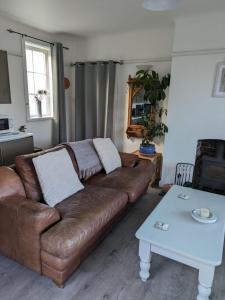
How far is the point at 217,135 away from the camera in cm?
295

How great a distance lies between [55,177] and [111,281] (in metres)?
1.00

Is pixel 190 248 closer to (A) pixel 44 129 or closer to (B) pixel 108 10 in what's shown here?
(B) pixel 108 10

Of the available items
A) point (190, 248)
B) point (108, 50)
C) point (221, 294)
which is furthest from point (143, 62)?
point (221, 294)

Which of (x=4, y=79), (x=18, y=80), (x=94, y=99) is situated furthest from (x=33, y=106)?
(x=94, y=99)

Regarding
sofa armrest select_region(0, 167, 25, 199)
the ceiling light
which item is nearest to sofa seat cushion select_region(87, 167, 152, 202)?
sofa armrest select_region(0, 167, 25, 199)

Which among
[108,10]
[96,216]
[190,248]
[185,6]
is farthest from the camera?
[108,10]

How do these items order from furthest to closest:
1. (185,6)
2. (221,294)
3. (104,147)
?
1. (104,147)
2. (185,6)
3. (221,294)

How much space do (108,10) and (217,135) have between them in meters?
2.17

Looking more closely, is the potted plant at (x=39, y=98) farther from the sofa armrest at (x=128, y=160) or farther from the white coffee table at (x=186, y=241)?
the white coffee table at (x=186, y=241)

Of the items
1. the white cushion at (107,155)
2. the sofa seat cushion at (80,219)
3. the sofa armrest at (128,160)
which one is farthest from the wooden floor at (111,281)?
the sofa armrest at (128,160)

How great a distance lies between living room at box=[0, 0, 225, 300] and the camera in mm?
1598

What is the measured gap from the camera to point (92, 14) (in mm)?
2842

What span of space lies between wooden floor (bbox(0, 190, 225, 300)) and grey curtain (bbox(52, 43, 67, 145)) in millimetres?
2442

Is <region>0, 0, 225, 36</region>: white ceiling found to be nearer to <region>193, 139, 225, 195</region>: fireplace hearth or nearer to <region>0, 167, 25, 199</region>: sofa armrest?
<region>193, 139, 225, 195</region>: fireplace hearth
